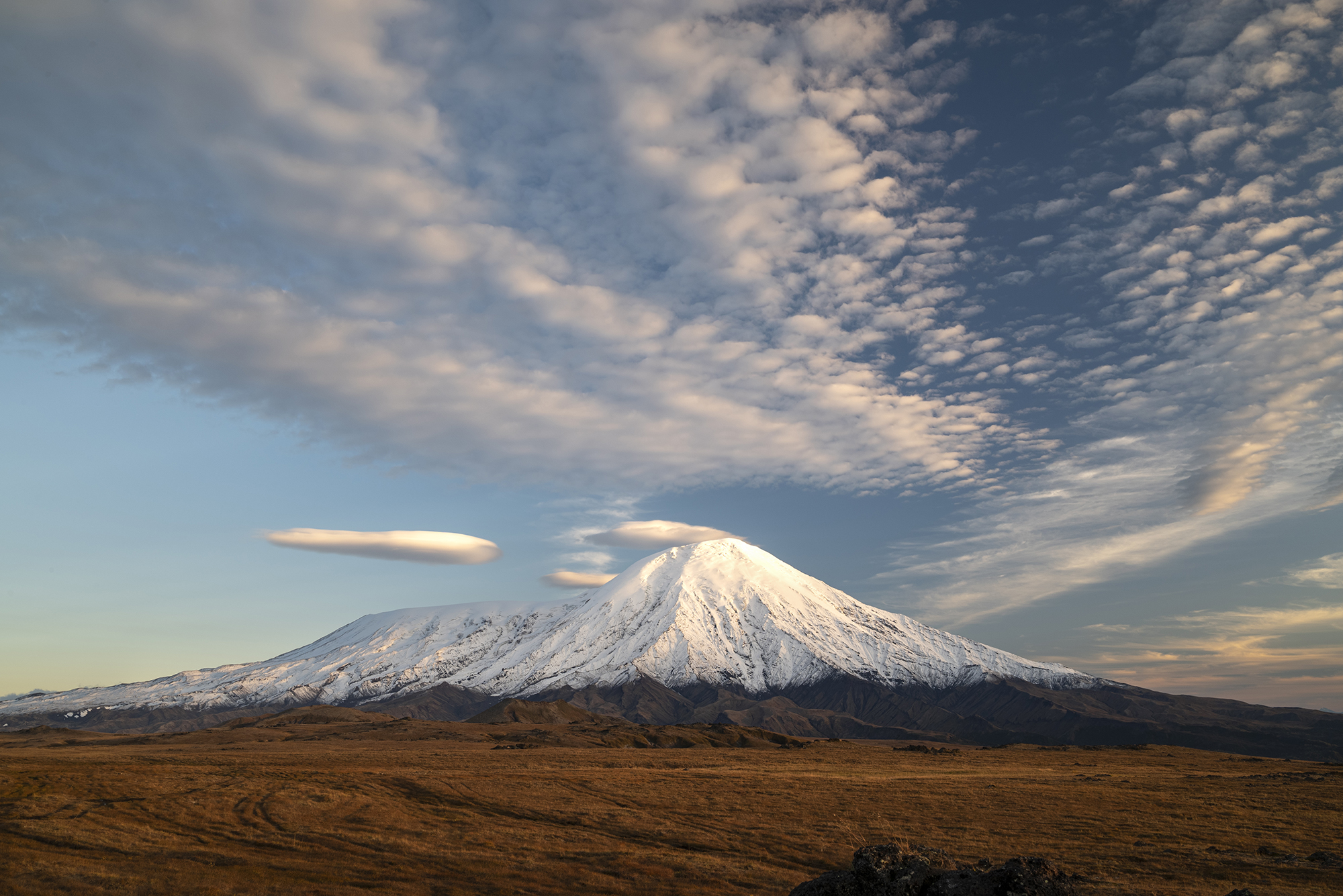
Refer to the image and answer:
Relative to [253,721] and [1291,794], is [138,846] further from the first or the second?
[253,721]

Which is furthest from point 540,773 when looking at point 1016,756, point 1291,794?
point 1016,756

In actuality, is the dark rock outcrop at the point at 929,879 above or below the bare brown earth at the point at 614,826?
above

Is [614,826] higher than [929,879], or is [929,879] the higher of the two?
[929,879]

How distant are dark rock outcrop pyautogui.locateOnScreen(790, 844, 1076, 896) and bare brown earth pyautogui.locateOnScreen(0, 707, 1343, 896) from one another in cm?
655

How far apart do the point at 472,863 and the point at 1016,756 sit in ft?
352

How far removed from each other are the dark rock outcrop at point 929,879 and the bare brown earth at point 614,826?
6551 mm

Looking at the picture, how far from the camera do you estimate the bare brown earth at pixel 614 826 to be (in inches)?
1005

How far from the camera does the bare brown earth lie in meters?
25.5

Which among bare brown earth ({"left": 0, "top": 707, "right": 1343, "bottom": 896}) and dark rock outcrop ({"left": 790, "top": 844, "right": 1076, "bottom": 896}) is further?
bare brown earth ({"left": 0, "top": 707, "right": 1343, "bottom": 896})

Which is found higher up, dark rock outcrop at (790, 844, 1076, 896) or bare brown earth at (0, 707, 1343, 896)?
dark rock outcrop at (790, 844, 1076, 896)

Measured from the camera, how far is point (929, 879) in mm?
17969

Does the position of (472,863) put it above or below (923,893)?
below

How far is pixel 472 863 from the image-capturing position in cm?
2767

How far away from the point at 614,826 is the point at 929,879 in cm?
2319
